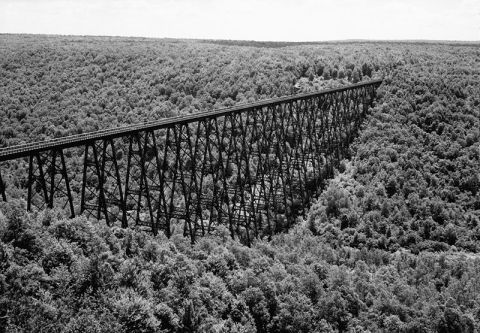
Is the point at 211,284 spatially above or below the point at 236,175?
above

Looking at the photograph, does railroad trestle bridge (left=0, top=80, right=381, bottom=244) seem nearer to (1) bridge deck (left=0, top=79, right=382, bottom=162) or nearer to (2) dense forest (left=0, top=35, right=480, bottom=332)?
(1) bridge deck (left=0, top=79, right=382, bottom=162)

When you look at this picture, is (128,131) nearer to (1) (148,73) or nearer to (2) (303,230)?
(2) (303,230)

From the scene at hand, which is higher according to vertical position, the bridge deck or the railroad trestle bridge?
the bridge deck

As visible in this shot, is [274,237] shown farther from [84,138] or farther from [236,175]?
[84,138]

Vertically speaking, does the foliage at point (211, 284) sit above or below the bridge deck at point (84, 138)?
below

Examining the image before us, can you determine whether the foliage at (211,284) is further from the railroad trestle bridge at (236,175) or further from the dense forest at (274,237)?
the railroad trestle bridge at (236,175)

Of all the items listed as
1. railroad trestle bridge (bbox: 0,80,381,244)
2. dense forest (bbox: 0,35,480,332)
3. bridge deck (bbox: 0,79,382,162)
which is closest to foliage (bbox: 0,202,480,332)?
dense forest (bbox: 0,35,480,332)

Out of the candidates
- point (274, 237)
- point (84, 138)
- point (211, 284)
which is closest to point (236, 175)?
point (274, 237)

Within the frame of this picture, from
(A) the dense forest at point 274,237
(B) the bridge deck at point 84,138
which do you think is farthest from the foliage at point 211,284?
(B) the bridge deck at point 84,138

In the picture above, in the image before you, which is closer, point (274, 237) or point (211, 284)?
point (211, 284)
